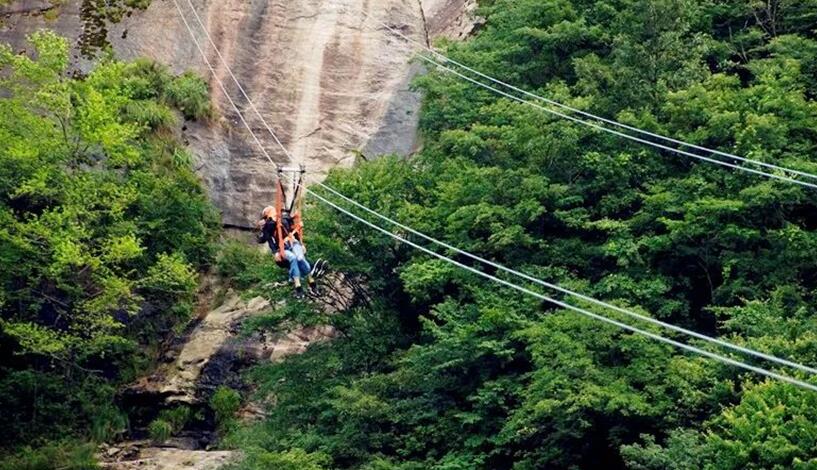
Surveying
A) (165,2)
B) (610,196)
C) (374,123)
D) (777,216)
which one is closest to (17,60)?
(165,2)

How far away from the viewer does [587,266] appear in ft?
70.5

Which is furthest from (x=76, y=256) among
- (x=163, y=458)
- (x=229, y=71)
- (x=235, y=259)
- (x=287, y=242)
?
(x=229, y=71)

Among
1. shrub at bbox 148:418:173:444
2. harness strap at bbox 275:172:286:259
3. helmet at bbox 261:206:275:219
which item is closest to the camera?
helmet at bbox 261:206:275:219

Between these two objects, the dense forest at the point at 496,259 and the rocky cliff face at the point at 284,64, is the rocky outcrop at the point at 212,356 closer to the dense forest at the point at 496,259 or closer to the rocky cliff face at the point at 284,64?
the dense forest at the point at 496,259

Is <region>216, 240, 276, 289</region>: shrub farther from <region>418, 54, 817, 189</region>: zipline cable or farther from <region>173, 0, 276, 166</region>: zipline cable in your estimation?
<region>418, 54, 817, 189</region>: zipline cable

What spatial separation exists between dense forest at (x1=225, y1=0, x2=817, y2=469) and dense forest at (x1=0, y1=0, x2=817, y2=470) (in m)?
0.05

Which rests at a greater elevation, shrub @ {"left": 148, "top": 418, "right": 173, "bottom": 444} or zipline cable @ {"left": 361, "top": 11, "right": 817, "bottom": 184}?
zipline cable @ {"left": 361, "top": 11, "right": 817, "bottom": 184}

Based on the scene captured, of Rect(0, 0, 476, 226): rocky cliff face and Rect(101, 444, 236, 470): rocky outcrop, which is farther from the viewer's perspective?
Rect(0, 0, 476, 226): rocky cliff face

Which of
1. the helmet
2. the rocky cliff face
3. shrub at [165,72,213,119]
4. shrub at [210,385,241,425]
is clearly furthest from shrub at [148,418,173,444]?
the helmet

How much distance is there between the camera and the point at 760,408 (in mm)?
14969

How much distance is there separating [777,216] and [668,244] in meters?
1.96

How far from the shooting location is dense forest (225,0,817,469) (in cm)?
1803

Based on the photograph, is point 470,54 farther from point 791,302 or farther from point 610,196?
point 791,302

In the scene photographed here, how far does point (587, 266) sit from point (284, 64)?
13.7m
